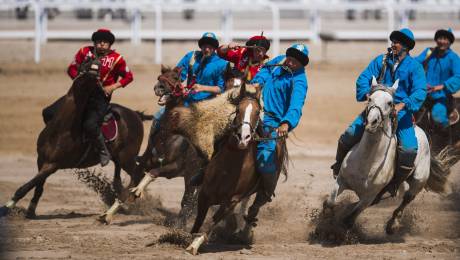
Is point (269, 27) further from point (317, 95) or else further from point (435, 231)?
point (435, 231)

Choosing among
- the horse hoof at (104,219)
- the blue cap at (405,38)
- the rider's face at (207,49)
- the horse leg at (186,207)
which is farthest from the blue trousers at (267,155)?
the horse hoof at (104,219)

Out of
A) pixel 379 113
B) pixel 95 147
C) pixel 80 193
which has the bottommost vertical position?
pixel 80 193

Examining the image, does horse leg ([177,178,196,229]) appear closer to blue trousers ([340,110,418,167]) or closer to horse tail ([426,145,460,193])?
blue trousers ([340,110,418,167])

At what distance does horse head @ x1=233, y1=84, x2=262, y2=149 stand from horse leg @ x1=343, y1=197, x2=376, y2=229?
1.84 m

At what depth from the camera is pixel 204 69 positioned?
10.5m

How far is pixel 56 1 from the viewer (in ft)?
73.3

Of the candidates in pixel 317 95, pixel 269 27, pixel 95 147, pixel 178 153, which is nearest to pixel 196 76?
pixel 178 153

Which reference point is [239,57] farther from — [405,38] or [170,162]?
[405,38]

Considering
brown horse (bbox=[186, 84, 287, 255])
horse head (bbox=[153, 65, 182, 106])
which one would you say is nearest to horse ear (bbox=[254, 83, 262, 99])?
brown horse (bbox=[186, 84, 287, 255])

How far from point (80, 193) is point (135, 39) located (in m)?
10.3

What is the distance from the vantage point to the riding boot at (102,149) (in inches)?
429

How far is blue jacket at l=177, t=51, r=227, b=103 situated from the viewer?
34.2 feet

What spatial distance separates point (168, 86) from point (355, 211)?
8.26ft

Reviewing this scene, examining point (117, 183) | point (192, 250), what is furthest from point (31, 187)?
point (192, 250)
